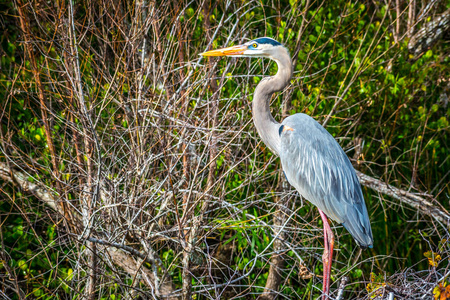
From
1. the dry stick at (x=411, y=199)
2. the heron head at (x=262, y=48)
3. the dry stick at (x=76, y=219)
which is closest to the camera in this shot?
the heron head at (x=262, y=48)

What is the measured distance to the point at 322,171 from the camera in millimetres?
3484

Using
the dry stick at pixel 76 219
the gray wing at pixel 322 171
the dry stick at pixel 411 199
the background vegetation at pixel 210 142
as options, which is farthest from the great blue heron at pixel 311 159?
the dry stick at pixel 76 219

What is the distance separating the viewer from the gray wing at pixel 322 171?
3451mm

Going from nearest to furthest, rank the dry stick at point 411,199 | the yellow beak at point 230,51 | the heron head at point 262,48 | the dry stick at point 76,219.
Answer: the yellow beak at point 230,51 → the heron head at point 262,48 → the dry stick at point 76,219 → the dry stick at point 411,199

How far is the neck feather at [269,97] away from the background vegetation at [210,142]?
142mm

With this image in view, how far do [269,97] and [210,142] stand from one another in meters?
0.50

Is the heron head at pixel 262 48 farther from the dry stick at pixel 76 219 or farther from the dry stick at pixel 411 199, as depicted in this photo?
the dry stick at pixel 76 219

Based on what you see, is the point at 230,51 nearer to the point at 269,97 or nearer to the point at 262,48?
the point at 262,48

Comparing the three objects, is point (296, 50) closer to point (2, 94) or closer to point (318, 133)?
Result: point (318, 133)

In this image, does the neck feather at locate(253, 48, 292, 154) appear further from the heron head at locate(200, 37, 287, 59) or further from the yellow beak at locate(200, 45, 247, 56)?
the yellow beak at locate(200, 45, 247, 56)

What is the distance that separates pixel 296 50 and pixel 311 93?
15.8 inches

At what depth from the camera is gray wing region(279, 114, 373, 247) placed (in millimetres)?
3451

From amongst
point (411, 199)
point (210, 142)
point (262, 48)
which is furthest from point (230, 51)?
point (411, 199)

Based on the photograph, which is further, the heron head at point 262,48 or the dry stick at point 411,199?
the dry stick at point 411,199
